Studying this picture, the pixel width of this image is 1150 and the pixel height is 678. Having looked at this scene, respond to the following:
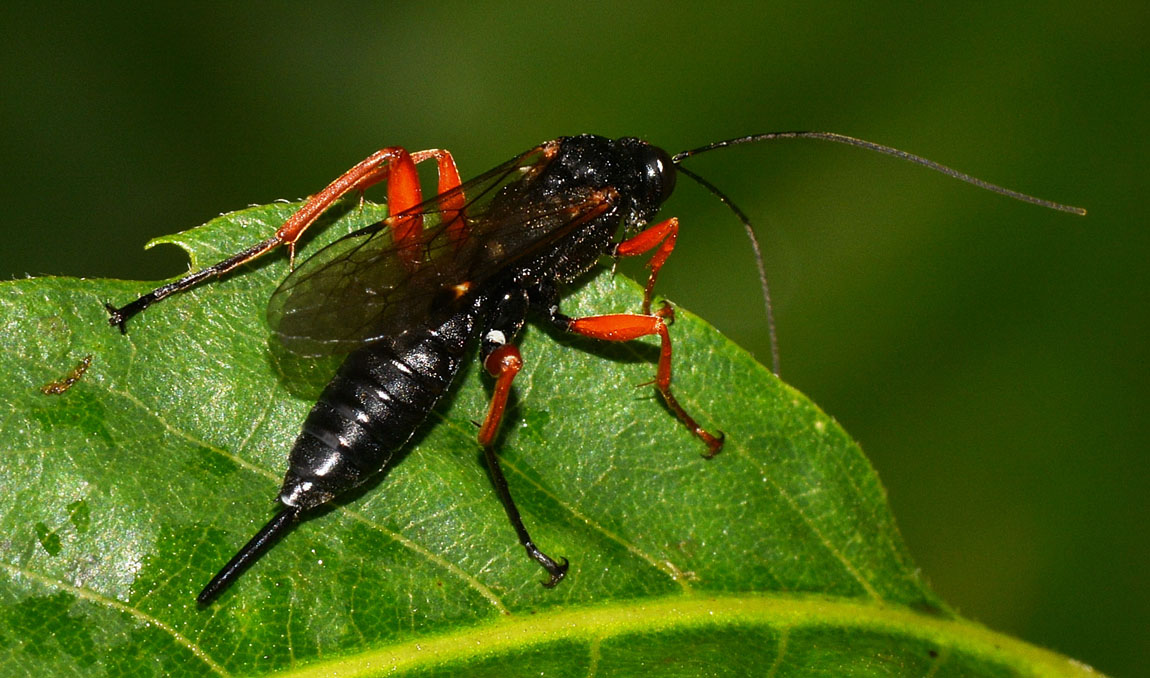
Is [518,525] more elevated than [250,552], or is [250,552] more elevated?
[518,525]

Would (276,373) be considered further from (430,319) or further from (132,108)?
(132,108)

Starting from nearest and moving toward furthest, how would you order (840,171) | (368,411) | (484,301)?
(368,411) < (484,301) < (840,171)

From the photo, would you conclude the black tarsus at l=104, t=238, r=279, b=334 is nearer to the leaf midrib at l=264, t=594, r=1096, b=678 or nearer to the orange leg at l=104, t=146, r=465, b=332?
the orange leg at l=104, t=146, r=465, b=332

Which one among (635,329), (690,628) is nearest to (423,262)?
(635,329)

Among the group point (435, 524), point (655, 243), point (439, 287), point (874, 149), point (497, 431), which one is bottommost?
point (435, 524)

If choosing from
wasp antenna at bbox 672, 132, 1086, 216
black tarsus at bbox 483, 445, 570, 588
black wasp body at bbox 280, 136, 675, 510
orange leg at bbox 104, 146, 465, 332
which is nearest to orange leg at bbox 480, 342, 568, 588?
black tarsus at bbox 483, 445, 570, 588

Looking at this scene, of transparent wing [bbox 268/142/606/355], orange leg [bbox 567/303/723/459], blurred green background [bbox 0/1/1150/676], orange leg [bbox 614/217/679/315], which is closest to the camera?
transparent wing [bbox 268/142/606/355]

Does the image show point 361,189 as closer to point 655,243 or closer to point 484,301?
point 484,301

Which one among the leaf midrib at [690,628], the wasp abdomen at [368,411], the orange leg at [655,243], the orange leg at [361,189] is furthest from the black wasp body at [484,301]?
the leaf midrib at [690,628]
